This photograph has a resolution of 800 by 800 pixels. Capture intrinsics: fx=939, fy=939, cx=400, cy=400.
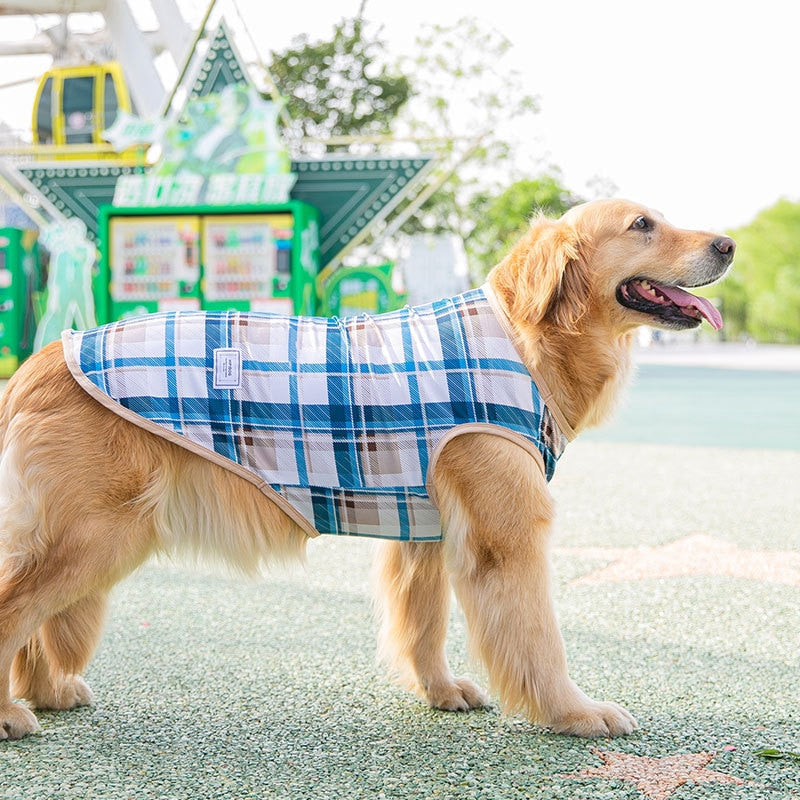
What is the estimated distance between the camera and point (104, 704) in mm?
2533

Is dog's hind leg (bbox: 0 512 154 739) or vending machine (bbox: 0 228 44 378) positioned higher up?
dog's hind leg (bbox: 0 512 154 739)

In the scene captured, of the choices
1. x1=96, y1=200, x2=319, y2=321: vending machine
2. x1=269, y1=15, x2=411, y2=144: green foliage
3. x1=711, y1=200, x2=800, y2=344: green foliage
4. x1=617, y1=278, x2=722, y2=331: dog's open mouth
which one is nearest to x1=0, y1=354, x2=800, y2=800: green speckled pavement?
x1=617, y1=278, x2=722, y2=331: dog's open mouth

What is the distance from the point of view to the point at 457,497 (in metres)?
2.32

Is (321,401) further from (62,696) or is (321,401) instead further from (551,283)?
(62,696)

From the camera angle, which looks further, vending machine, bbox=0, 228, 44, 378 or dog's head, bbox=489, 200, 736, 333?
vending machine, bbox=0, 228, 44, 378

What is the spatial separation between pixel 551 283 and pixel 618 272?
8.1 inches


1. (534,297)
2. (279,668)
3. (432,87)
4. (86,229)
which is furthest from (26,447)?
(432,87)

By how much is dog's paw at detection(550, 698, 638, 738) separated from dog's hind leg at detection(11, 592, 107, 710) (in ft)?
4.03

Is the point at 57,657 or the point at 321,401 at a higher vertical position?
the point at 321,401

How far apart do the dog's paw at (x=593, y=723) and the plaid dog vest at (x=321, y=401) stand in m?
0.59

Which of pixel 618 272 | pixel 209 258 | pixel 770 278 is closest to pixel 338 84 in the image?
pixel 209 258

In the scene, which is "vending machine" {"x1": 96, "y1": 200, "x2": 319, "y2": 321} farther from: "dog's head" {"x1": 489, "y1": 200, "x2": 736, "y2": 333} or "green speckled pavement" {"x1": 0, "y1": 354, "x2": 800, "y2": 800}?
"dog's head" {"x1": 489, "y1": 200, "x2": 736, "y2": 333}

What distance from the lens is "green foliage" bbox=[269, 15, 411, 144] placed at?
2391 centimetres

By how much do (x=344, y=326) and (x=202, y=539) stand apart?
65 cm
